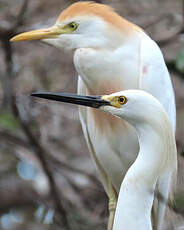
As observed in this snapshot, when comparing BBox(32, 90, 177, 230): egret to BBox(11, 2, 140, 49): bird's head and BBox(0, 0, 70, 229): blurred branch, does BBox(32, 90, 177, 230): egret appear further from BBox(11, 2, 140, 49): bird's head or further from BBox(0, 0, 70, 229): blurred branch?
BBox(0, 0, 70, 229): blurred branch

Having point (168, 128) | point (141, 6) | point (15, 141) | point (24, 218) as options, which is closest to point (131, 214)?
point (168, 128)

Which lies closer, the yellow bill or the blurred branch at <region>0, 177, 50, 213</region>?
the yellow bill

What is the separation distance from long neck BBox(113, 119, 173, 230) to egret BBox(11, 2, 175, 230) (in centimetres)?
45

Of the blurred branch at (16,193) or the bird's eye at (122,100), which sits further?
the blurred branch at (16,193)

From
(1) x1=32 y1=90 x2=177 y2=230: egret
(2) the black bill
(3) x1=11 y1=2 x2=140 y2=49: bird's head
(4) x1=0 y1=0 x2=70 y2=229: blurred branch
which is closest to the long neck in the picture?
(1) x1=32 y1=90 x2=177 y2=230: egret

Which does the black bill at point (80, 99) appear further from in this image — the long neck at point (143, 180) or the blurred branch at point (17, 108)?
the blurred branch at point (17, 108)

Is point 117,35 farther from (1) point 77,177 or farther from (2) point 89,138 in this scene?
(1) point 77,177

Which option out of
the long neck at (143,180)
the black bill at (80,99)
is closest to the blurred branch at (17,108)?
the black bill at (80,99)

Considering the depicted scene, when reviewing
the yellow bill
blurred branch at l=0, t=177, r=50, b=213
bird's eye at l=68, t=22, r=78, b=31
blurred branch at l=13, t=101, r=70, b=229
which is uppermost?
bird's eye at l=68, t=22, r=78, b=31

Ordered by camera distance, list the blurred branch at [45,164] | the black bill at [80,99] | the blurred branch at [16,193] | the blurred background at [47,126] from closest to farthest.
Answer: the black bill at [80,99] < the blurred branch at [45,164] < the blurred background at [47,126] < the blurred branch at [16,193]

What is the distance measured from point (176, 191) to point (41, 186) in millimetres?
1507

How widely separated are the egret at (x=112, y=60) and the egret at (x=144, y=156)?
1.47 ft

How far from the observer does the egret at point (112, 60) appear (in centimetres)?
251

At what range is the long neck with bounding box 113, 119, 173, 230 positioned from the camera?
200 cm
